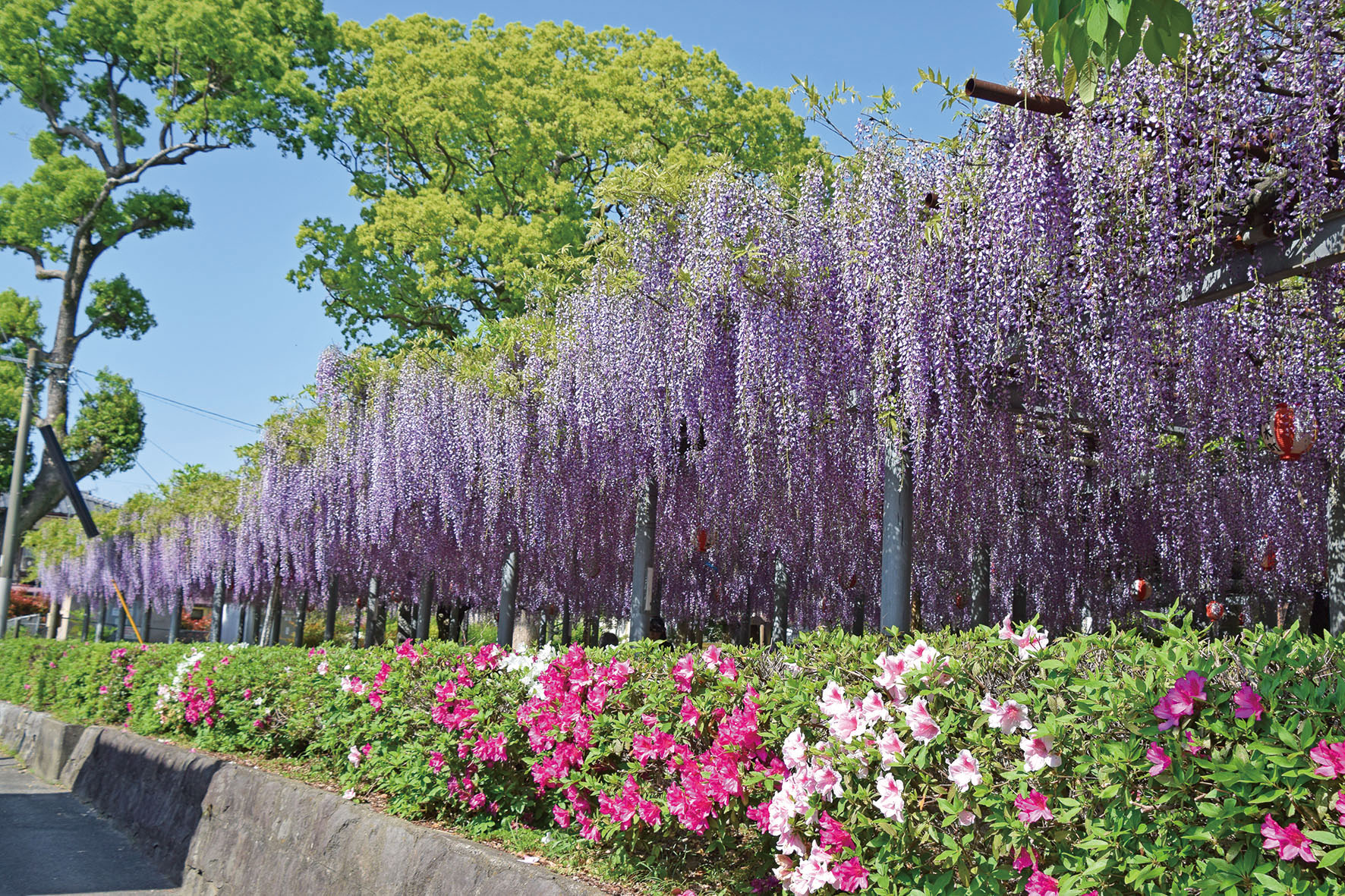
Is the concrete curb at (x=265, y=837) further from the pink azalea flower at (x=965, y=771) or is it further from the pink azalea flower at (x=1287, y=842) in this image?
the pink azalea flower at (x=1287, y=842)

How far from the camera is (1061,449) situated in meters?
7.85

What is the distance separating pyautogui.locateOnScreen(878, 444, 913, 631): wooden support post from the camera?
614 cm

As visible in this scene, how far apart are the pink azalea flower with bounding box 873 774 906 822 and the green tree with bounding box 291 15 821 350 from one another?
15.1 meters

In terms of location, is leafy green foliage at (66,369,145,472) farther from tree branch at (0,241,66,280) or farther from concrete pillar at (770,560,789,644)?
concrete pillar at (770,560,789,644)

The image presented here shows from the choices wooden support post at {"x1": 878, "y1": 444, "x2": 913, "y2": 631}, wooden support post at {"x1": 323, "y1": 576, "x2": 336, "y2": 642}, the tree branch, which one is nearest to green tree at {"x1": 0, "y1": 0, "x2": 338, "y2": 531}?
the tree branch

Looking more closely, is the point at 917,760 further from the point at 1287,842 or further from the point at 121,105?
the point at 121,105

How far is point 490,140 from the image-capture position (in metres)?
18.4

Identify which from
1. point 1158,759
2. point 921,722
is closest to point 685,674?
point 921,722

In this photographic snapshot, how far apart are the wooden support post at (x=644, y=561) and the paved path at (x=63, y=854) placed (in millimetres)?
3818

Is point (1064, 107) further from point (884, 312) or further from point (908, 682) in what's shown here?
point (908, 682)

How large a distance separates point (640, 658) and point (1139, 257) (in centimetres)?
327

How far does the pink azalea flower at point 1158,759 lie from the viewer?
2.11 metres

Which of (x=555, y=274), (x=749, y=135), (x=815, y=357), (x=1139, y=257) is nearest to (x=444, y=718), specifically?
(x=815, y=357)

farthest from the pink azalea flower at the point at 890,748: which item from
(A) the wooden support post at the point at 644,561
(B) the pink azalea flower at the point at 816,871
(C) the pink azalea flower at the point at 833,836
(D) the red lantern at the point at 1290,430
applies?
(A) the wooden support post at the point at 644,561
